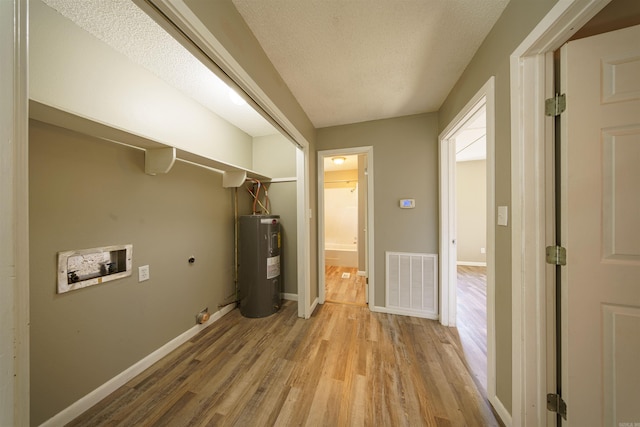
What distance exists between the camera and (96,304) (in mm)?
1318

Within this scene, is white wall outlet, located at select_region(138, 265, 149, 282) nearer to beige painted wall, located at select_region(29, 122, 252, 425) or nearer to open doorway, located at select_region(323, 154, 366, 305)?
beige painted wall, located at select_region(29, 122, 252, 425)

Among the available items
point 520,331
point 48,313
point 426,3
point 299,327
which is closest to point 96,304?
point 48,313

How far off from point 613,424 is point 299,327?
78.0 inches

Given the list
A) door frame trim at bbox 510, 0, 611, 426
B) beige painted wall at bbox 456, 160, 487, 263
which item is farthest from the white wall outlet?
beige painted wall at bbox 456, 160, 487, 263

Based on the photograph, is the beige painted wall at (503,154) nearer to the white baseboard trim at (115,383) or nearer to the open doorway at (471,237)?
the open doorway at (471,237)

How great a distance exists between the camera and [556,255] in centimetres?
97

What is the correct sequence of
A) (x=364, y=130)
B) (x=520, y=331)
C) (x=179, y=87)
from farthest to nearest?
(x=364, y=130)
(x=179, y=87)
(x=520, y=331)

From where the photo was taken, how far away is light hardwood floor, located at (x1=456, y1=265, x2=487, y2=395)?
1.58 m

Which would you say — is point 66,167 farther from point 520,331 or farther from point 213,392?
point 520,331

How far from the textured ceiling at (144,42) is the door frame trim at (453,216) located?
6.79 feet

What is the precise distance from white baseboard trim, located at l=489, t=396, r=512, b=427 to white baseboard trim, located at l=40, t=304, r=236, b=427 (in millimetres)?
2462

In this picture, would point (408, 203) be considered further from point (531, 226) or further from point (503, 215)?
point (531, 226)

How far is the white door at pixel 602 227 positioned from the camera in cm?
84

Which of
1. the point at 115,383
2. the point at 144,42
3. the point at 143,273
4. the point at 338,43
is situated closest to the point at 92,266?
the point at 143,273
